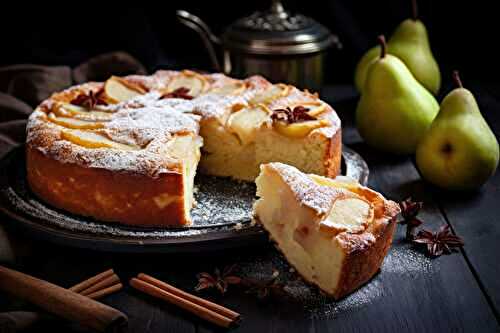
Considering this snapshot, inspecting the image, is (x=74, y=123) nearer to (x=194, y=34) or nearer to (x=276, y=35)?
(x=276, y=35)

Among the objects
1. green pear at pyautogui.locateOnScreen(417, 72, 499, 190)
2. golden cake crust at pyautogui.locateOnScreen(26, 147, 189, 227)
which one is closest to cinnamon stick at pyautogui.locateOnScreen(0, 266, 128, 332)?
golden cake crust at pyautogui.locateOnScreen(26, 147, 189, 227)

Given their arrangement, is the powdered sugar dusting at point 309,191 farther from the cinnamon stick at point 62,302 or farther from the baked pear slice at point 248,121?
the cinnamon stick at point 62,302

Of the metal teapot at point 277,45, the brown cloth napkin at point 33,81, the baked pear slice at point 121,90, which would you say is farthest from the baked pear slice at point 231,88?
the brown cloth napkin at point 33,81

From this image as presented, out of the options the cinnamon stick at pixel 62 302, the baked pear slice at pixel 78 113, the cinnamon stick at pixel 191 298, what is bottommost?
the cinnamon stick at pixel 191 298

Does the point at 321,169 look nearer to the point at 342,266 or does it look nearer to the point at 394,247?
the point at 394,247

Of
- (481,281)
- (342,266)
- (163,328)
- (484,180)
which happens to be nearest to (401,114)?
(484,180)

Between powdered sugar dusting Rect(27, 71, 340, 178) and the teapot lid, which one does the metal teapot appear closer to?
the teapot lid

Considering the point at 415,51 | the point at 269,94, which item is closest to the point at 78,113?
the point at 269,94
